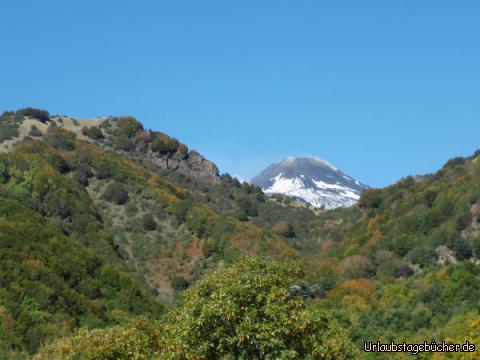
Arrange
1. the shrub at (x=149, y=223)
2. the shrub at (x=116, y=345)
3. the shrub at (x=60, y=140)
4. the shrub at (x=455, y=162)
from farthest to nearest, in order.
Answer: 1. the shrub at (x=60, y=140)
2. the shrub at (x=455, y=162)
3. the shrub at (x=149, y=223)
4. the shrub at (x=116, y=345)

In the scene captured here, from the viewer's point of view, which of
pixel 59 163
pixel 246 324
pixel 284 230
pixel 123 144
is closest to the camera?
pixel 246 324

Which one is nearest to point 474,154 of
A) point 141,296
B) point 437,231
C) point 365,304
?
point 437,231

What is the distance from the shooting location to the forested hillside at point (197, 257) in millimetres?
26812

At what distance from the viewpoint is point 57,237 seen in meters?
69.4

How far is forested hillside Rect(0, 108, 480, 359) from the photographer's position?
2681 cm

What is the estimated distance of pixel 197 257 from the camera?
88.9 meters

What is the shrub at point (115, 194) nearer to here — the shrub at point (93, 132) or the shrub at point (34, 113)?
the shrub at point (93, 132)

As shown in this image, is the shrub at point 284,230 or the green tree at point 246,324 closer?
the green tree at point 246,324

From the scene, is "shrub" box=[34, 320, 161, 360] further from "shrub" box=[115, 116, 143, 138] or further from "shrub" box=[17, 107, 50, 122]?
"shrub" box=[115, 116, 143, 138]

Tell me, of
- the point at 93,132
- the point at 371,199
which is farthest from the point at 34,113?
the point at 371,199

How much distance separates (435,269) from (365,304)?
9167 mm

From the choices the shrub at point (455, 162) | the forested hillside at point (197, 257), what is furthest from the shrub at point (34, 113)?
the shrub at point (455, 162)

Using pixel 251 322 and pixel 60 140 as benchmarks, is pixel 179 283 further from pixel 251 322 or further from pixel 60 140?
pixel 251 322

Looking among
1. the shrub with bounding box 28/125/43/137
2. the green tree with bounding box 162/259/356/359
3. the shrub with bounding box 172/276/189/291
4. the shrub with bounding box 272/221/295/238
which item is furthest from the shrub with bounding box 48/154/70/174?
the green tree with bounding box 162/259/356/359
